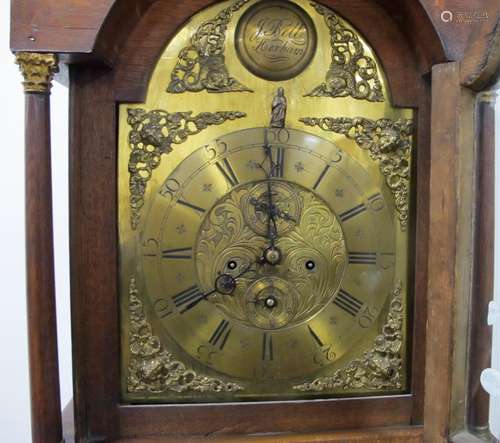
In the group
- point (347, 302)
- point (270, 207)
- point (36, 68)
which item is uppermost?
point (36, 68)

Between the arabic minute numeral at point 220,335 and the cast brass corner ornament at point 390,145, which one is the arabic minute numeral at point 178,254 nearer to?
the arabic minute numeral at point 220,335

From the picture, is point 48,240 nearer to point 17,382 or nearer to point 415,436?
point 17,382

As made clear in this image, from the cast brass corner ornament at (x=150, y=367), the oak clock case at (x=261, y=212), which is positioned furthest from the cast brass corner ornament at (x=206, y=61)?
the cast brass corner ornament at (x=150, y=367)

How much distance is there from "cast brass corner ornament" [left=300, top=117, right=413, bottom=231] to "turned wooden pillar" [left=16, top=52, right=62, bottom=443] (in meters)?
0.65

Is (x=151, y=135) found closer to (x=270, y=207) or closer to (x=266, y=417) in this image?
(x=270, y=207)

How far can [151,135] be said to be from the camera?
1.29 metres

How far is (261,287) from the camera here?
4.34ft

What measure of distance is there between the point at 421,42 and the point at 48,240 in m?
0.89

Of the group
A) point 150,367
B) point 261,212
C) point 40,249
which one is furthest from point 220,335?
point 40,249

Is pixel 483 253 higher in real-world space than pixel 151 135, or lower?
lower

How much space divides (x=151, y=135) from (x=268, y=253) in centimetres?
37

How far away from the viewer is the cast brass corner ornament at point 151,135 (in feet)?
4.25

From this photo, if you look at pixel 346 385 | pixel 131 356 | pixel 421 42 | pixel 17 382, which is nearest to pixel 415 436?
pixel 346 385

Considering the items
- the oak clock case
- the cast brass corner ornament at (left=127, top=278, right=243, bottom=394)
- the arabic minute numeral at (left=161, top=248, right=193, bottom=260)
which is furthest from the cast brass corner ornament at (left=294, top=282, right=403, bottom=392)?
the arabic minute numeral at (left=161, top=248, right=193, bottom=260)
